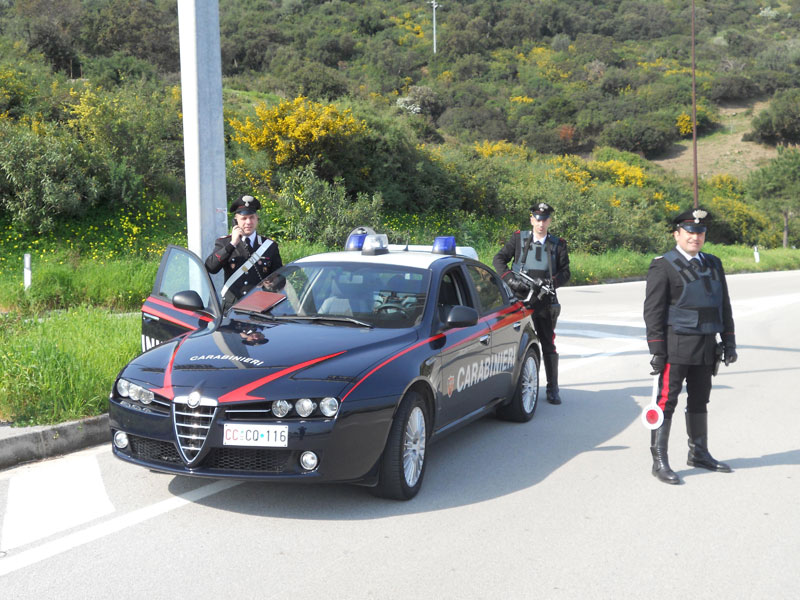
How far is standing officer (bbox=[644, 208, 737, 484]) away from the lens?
5.81 meters

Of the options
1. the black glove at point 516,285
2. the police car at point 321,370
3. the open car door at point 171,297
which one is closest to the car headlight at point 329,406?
the police car at point 321,370

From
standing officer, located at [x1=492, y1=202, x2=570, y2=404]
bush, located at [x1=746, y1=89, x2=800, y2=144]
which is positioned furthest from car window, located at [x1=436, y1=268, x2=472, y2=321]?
bush, located at [x1=746, y1=89, x2=800, y2=144]

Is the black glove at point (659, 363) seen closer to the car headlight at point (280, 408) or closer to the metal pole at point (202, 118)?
the car headlight at point (280, 408)

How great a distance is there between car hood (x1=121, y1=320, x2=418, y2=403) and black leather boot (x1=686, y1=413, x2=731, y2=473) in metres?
2.08

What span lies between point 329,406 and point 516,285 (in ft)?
12.3

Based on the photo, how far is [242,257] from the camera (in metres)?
7.77

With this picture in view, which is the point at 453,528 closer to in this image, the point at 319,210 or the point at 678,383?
the point at 678,383

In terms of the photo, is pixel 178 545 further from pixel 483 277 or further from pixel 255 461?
pixel 483 277

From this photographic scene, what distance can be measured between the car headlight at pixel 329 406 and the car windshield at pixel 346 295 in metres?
1.13

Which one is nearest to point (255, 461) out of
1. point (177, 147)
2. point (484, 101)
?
point (177, 147)

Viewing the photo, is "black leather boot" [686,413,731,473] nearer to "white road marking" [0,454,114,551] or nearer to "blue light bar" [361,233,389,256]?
"blue light bar" [361,233,389,256]

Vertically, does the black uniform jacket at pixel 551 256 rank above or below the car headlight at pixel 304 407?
above

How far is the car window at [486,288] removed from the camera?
708 centimetres

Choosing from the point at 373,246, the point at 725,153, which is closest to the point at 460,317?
the point at 373,246
